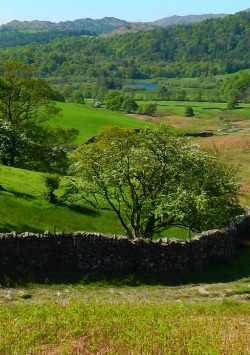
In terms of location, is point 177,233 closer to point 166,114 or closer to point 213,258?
point 213,258

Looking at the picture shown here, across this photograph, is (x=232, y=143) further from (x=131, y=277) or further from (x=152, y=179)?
(x=131, y=277)

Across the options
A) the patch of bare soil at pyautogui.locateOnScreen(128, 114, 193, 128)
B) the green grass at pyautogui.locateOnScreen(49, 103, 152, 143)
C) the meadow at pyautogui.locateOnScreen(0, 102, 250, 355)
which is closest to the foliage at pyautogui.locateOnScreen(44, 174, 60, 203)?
the meadow at pyautogui.locateOnScreen(0, 102, 250, 355)

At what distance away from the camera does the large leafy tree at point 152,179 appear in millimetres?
30312

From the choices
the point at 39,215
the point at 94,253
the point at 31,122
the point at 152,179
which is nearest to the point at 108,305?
the point at 94,253

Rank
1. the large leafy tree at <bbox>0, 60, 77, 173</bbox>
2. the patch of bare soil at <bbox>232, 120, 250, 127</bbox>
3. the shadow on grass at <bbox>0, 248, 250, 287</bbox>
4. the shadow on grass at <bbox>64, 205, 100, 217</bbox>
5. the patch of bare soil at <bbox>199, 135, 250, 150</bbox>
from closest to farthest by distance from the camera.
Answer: the shadow on grass at <bbox>0, 248, 250, 287</bbox> → the shadow on grass at <bbox>64, 205, 100, 217</bbox> → the large leafy tree at <bbox>0, 60, 77, 173</bbox> → the patch of bare soil at <bbox>199, 135, 250, 150</bbox> → the patch of bare soil at <bbox>232, 120, 250, 127</bbox>

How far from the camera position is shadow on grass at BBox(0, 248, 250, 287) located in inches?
966

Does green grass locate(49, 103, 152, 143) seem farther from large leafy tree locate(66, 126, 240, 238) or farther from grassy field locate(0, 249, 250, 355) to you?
A: grassy field locate(0, 249, 250, 355)

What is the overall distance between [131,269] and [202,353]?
13.1m

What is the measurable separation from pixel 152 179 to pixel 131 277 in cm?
772

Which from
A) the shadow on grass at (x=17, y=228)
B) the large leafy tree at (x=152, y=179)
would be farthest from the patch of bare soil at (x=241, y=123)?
the shadow on grass at (x=17, y=228)

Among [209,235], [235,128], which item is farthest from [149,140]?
[235,128]

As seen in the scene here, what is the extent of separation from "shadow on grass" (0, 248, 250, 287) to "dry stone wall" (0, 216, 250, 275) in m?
0.38

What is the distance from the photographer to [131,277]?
1032 inches

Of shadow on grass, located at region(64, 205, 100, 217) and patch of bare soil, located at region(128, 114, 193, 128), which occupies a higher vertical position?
shadow on grass, located at region(64, 205, 100, 217)
